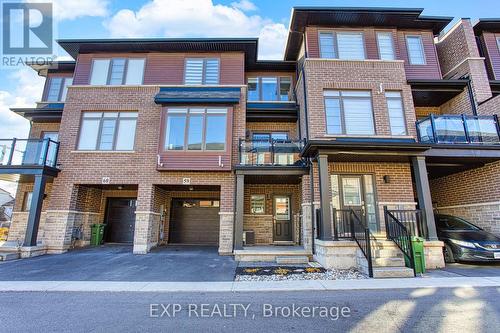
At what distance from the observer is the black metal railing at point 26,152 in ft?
31.3

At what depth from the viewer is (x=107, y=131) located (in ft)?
34.5

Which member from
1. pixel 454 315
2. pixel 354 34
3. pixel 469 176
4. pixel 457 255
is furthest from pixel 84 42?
pixel 469 176

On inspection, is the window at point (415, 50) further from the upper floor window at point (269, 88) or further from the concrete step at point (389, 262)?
the concrete step at point (389, 262)

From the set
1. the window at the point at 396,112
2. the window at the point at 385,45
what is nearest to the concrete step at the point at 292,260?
the window at the point at 396,112

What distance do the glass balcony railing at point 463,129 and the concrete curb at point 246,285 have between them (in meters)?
4.84

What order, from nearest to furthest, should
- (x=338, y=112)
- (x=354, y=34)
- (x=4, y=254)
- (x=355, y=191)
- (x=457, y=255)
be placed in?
1. (x=457, y=255)
2. (x=4, y=254)
3. (x=355, y=191)
4. (x=338, y=112)
5. (x=354, y=34)

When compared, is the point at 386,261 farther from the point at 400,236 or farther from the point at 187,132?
the point at 187,132

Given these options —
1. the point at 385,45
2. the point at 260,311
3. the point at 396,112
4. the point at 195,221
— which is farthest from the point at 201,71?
the point at 260,311

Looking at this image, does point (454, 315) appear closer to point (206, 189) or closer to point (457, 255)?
point (457, 255)

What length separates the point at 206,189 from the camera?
11625 mm

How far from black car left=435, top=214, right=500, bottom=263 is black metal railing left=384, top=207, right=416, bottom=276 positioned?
2.32 meters

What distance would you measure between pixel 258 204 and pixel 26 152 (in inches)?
392

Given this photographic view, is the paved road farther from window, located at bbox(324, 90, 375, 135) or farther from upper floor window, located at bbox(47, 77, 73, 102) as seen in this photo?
upper floor window, located at bbox(47, 77, 73, 102)

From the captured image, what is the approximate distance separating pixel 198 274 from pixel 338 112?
25.1 ft
